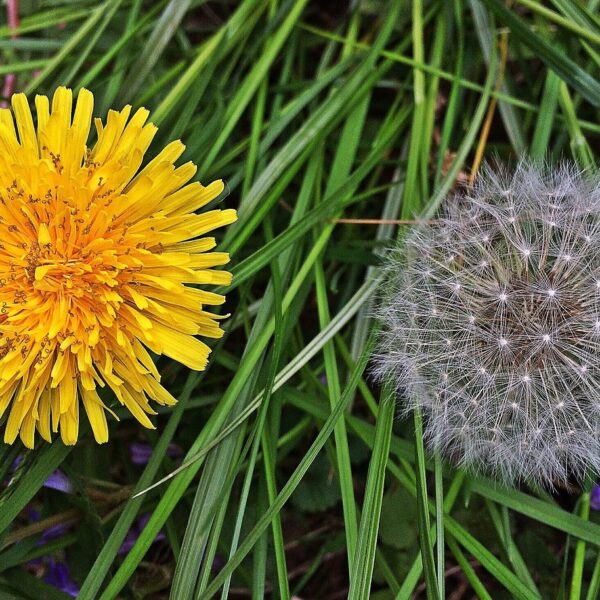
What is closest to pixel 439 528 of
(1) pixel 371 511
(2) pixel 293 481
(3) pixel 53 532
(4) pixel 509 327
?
(1) pixel 371 511

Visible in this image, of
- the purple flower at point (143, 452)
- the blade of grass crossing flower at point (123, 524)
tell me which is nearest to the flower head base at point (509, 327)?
the blade of grass crossing flower at point (123, 524)

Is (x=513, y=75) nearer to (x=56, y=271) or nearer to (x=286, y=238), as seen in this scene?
(x=286, y=238)

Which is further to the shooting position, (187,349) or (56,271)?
(187,349)

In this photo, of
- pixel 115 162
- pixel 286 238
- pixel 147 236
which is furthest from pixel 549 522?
pixel 115 162

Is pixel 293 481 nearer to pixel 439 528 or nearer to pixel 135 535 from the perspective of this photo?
pixel 439 528

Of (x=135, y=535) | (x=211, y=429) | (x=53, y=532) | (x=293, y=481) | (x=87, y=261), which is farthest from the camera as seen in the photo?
(x=135, y=535)
